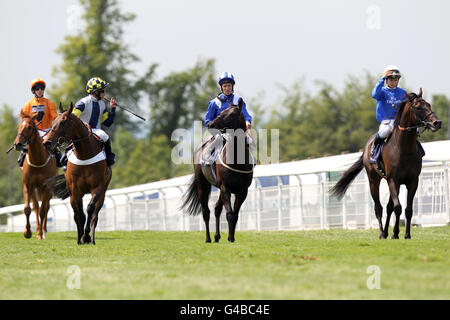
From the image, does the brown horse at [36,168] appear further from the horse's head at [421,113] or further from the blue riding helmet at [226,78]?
the horse's head at [421,113]

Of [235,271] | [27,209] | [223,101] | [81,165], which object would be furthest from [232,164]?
[27,209]

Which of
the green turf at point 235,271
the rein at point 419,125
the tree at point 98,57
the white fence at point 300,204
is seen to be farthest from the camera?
the tree at point 98,57

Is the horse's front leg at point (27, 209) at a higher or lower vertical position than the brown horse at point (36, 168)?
lower

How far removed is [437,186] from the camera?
24.8m

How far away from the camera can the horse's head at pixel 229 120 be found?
44.9ft

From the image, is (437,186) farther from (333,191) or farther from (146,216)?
(146,216)

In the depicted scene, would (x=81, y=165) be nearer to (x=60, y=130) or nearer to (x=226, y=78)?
(x=60, y=130)

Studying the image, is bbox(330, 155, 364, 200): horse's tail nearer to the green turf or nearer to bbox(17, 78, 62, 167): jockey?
the green turf

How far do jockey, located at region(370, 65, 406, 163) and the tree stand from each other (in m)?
50.2

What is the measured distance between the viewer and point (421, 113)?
540 inches

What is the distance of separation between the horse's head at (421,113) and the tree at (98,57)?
5116 cm

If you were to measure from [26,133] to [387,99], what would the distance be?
6825mm

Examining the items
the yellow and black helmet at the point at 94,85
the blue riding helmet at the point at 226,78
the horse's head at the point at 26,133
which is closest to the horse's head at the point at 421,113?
the blue riding helmet at the point at 226,78
